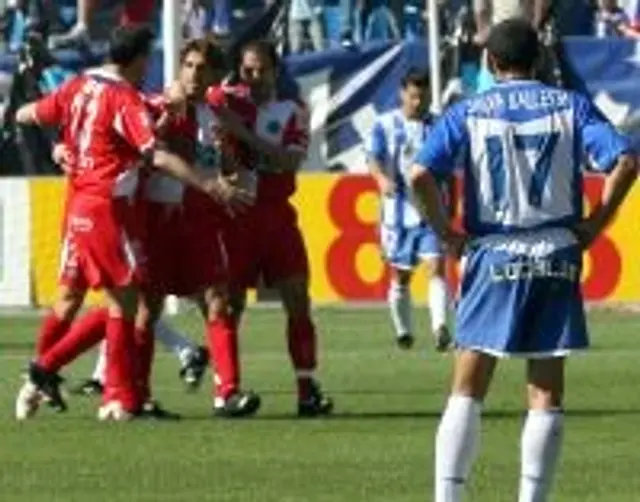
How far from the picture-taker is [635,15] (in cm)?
3353

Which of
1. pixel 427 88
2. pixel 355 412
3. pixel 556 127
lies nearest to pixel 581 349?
pixel 556 127

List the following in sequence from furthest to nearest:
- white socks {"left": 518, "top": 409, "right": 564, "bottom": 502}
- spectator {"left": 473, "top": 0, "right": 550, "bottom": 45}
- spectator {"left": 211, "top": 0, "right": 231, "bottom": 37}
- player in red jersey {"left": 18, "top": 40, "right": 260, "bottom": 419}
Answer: spectator {"left": 211, "top": 0, "right": 231, "bottom": 37}, spectator {"left": 473, "top": 0, "right": 550, "bottom": 45}, player in red jersey {"left": 18, "top": 40, "right": 260, "bottom": 419}, white socks {"left": 518, "top": 409, "right": 564, "bottom": 502}

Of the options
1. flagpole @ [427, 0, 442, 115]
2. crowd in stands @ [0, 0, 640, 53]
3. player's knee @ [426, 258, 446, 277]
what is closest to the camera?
player's knee @ [426, 258, 446, 277]

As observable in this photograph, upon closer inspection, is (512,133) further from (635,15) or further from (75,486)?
(635,15)

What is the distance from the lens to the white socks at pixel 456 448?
1255 centimetres

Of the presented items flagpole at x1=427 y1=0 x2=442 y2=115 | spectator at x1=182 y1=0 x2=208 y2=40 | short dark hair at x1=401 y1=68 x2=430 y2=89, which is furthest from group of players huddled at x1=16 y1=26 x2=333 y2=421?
spectator at x1=182 y1=0 x2=208 y2=40

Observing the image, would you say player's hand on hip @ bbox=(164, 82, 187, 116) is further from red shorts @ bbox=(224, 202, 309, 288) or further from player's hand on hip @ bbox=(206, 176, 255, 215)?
red shorts @ bbox=(224, 202, 309, 288)

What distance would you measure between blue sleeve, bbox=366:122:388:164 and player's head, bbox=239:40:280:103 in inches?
236

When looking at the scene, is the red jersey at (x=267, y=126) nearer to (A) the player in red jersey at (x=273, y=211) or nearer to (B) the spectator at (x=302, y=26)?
(A) the player in red jersey at (x=273, y=211)

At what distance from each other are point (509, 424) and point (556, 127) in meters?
4.61

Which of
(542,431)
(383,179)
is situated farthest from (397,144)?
(542,431)

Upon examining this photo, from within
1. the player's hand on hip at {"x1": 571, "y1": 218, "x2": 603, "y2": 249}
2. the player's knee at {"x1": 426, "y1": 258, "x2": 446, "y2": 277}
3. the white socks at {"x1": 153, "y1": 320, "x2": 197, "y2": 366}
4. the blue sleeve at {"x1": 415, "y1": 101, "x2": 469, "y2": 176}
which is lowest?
the white socks at {"x1": 153, "y1": 320, "x2": 197, "y2": 366}

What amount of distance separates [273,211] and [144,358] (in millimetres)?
1284

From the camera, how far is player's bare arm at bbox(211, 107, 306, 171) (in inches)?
705
